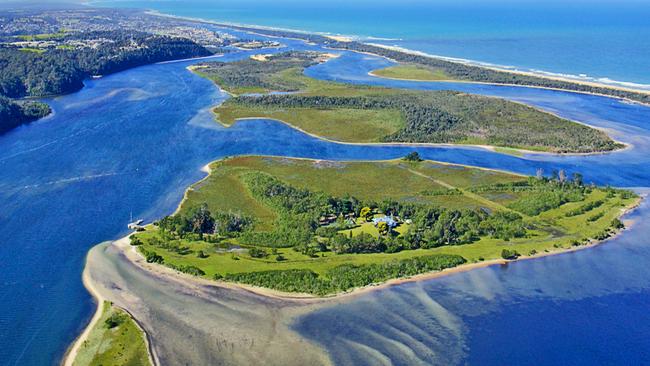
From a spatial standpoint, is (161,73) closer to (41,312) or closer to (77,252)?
(77,252)

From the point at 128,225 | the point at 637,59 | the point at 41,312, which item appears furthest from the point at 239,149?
the point at 637,59

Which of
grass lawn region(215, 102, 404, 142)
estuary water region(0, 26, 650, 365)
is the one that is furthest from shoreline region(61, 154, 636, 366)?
grass lawn region(215, 102, 404, 142)

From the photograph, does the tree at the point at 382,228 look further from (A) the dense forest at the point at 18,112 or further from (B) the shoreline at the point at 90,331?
(A) the dense forest at the point at 18,112

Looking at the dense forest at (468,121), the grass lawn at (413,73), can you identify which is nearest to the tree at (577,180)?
the dense forest at (468,121)

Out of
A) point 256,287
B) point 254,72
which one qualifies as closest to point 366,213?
point 256,287

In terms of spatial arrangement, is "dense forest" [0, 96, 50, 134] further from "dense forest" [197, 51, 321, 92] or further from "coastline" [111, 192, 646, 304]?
"coastline" [111, 192, 646, 304]

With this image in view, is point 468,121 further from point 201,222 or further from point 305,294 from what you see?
point 305,294
